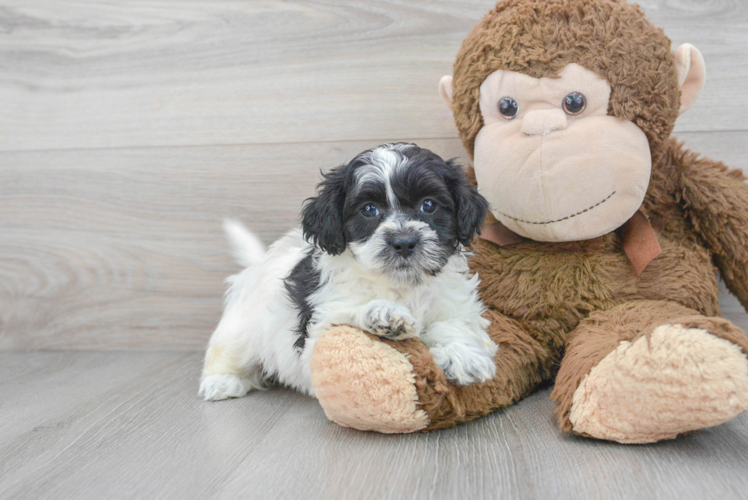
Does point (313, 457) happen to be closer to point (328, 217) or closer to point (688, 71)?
point (328, 217)

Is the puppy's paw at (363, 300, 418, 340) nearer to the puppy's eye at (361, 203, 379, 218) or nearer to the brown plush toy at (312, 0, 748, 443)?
the brown plush toy at (312, 0, 748, 443)

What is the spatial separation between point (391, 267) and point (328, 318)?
20 centimetres

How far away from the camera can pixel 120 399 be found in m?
1.71

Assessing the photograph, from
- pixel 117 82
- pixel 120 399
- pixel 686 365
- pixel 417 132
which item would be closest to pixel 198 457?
pixel 120 399

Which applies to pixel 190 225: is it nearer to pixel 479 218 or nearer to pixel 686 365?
pixel 479 218

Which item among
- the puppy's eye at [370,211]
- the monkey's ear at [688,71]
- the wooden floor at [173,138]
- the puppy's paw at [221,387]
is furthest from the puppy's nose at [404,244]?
the monkey's ear at [688,71]

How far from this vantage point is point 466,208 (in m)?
1.40

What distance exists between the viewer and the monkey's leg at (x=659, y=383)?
3.41ft

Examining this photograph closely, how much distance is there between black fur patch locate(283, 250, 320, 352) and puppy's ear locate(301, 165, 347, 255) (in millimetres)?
103

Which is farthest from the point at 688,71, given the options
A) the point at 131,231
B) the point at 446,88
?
the point at 131,231

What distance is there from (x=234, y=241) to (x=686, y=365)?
1502 millimetres

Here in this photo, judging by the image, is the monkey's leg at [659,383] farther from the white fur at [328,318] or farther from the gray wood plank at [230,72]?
the gray wood plank at [230,72]

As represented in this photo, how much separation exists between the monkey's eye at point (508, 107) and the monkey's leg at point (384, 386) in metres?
0.64

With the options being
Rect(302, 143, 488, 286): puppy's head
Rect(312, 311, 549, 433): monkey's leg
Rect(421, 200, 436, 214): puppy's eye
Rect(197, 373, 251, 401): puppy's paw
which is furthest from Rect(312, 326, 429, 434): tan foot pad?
Rect(197, 373, 251, 401): puppy's paw
